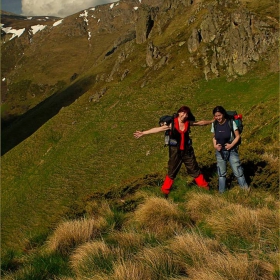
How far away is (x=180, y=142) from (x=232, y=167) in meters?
2.02

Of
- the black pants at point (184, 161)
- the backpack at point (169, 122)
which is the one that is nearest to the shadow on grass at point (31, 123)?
the black pants at point (184, 161)

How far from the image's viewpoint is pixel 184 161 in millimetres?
10984

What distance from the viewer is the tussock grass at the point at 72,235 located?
714cm

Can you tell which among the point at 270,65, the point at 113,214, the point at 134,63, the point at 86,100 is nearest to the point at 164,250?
the point at 113,214

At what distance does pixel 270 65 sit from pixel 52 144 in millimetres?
40403

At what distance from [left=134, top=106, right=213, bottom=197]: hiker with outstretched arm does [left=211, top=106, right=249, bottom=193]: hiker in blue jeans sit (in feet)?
1.99

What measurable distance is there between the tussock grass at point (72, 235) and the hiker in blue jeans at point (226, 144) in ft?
15.9

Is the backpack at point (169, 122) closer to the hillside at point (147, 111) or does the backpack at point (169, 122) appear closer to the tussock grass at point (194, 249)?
the hillside at point (147, 111)

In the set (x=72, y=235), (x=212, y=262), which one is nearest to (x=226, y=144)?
(x=72, y=235)

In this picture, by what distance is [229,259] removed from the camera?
4578mm

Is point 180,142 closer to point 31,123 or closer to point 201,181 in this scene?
point 201,181

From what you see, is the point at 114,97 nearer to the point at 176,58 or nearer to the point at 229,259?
the point at 176,58

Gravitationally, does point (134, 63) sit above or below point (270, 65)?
above

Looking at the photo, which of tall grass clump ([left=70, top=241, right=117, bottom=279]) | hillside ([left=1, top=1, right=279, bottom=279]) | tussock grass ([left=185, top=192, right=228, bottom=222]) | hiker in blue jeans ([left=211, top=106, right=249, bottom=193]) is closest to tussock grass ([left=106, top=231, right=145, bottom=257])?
tall grass clump ([left=70, top=241, right=117, bottom=279])
